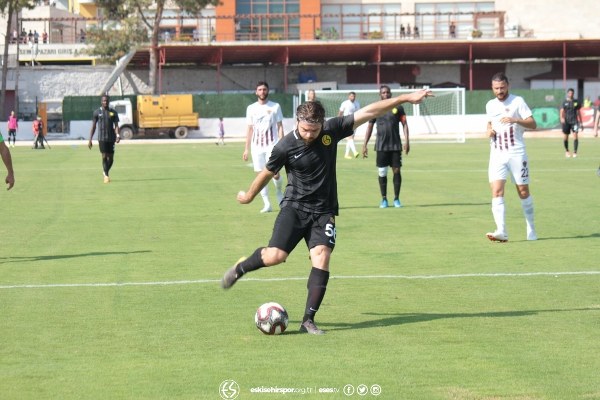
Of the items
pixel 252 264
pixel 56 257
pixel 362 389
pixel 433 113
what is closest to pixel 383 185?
pixel 56 257

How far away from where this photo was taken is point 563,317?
9359 millimetres

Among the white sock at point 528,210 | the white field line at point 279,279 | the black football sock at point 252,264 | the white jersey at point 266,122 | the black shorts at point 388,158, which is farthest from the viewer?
the black shorts at point 388,158

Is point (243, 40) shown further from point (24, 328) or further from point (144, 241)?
point (24, 328)

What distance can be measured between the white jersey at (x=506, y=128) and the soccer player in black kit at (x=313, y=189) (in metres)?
5.46

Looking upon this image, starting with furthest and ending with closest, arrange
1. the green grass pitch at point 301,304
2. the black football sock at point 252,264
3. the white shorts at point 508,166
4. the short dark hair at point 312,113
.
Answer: the white shorts at point 508,166 < the black football sock at point 252,264 < the short dark hair at point 312,113 < the green grass pitch at point 301,304

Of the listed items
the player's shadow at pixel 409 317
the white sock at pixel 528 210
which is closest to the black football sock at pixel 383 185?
the white sock at pixel 528 210

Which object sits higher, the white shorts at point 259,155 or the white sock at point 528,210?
the white shorts at point 259,155

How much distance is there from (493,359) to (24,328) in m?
→ 3.98

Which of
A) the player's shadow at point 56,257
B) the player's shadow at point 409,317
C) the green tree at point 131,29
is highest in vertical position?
the green tree at point 131,29

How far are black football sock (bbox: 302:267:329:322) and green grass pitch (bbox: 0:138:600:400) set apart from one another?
250 mm

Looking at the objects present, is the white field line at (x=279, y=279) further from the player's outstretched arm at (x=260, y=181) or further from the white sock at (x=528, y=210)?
the white sock at (x=528, y=210)

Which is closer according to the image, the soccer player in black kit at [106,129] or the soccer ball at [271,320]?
the soccer ball at [271,320]

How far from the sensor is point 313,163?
9070mm

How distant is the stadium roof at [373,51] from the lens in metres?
71.2
